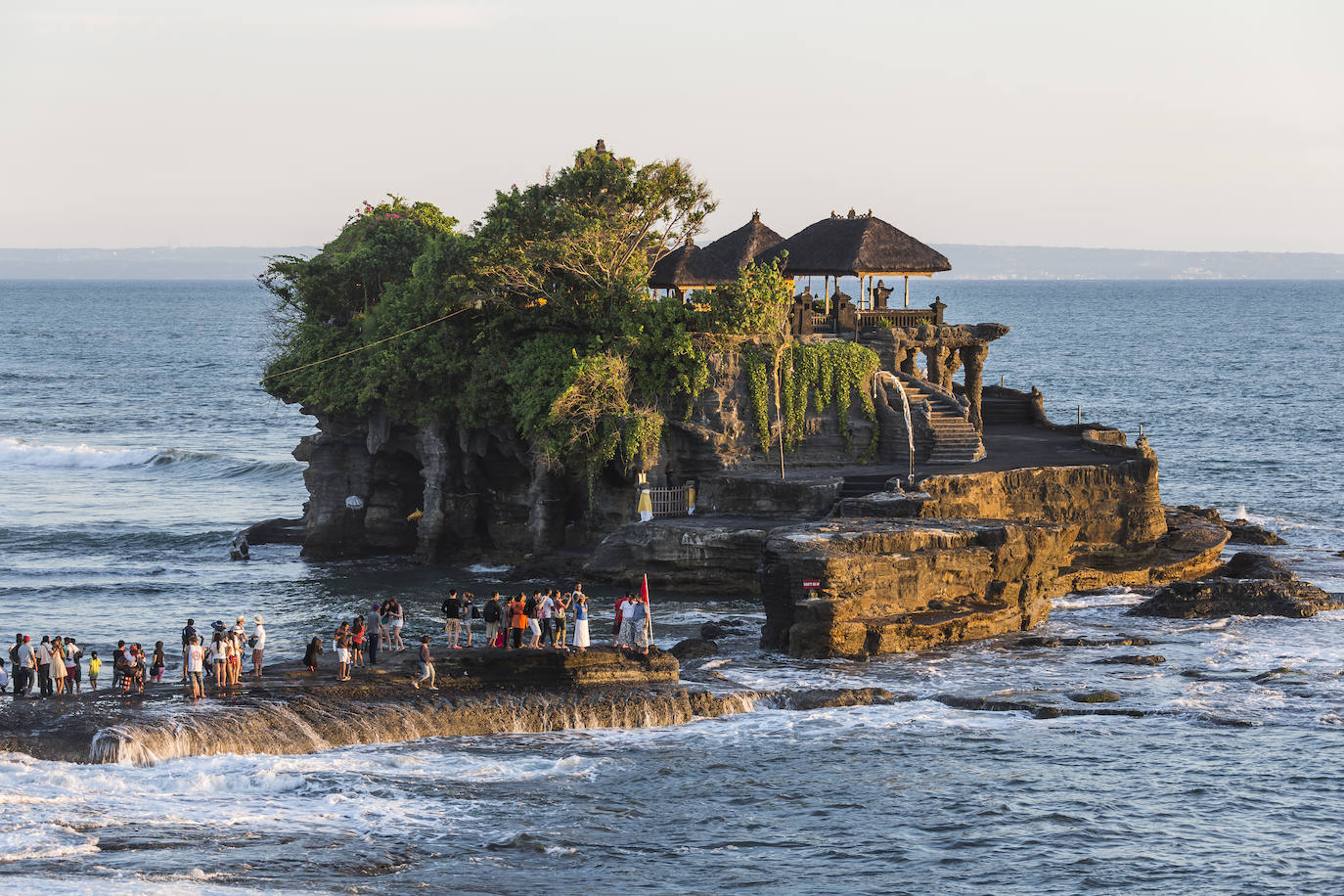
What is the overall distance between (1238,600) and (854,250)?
640 inches

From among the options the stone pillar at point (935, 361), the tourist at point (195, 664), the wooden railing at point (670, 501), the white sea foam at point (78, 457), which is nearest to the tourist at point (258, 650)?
the tourist at point (195, 664)

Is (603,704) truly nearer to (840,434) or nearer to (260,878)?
(260,878)

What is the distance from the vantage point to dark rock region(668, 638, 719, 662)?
3775cm

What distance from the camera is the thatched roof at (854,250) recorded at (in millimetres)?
51750

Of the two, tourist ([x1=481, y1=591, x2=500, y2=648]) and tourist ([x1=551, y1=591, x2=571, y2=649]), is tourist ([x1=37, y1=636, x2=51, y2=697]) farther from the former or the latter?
tourist ([x1=551, y1=591, x2=571, y2=649])

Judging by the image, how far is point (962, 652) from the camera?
38969mm

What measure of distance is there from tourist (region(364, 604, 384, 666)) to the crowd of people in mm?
21

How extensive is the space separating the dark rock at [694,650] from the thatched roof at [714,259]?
1695 centimetres

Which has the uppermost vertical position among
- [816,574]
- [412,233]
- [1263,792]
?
[412,233]

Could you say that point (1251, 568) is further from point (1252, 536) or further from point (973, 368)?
point (973, 368)

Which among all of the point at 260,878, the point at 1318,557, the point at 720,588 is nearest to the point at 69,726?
the point at 260,878

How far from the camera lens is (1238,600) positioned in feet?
143

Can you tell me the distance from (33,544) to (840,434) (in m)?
28.9

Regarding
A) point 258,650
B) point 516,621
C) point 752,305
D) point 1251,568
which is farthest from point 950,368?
point 258,650
